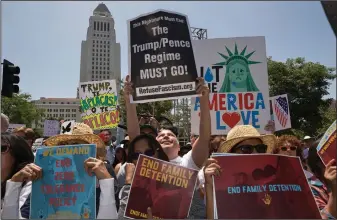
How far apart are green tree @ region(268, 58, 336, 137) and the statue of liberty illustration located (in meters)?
28.4

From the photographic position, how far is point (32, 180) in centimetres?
261

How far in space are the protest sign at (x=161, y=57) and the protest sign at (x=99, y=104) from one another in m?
5.07

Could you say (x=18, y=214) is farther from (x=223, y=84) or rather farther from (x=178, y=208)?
(x=223, y=84)

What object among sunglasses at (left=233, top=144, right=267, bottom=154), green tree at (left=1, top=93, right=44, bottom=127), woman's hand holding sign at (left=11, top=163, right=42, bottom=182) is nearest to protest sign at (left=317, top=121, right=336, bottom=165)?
sunglasses at (left=233, top=144, right=267, bottom=154)

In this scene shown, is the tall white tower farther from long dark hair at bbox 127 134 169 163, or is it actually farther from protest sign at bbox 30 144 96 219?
protest sign at bbox 30 144 96 219

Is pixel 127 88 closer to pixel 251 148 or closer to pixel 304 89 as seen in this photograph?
pixel 251 148

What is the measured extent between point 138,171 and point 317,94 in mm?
34486

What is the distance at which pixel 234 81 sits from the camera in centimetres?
573

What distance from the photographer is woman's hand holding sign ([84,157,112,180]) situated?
2.52 meters

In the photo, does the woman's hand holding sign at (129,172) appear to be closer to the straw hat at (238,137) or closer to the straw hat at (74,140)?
the straw hat at (74,140)

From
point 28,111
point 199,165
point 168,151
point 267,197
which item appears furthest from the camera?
point 28,111

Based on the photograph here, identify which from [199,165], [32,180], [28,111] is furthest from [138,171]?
[28,111]

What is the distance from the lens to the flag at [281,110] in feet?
26.6

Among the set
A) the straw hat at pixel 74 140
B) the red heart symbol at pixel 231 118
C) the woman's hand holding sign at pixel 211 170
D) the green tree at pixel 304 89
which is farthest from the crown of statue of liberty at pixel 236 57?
the green tree at pixel 304 89
